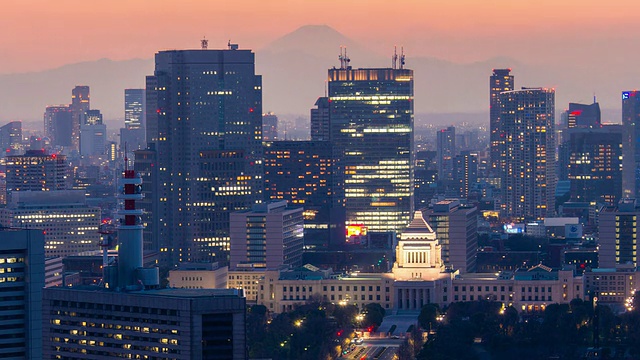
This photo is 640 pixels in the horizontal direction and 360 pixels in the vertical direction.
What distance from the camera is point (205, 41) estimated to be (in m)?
185

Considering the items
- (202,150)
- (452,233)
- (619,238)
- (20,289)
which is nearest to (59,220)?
(202,150)

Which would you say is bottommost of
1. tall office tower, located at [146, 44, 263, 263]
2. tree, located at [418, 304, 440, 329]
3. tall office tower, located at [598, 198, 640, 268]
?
tree, located at [418, 304, 440, 329]

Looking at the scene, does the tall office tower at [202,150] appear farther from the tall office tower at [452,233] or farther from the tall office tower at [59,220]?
the tall office tower at [452,233]

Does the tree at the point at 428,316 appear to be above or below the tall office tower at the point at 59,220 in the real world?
below

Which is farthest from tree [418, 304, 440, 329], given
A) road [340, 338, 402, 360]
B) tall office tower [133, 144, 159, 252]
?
tall office tower [133, 144, 159, 252]

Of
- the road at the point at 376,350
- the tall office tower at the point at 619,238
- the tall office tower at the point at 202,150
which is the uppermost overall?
the tall office tower at the point at 202,150

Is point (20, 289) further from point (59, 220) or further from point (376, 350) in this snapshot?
point (59, 220)

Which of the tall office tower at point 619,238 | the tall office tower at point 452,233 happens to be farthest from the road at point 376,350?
the tall office tower at point 619,238

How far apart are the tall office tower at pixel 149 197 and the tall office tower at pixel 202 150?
0.46 m

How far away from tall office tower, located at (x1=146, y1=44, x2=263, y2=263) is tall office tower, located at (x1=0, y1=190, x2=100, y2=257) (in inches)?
409

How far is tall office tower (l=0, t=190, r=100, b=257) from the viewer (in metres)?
188

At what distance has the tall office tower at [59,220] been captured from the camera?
187875 mm

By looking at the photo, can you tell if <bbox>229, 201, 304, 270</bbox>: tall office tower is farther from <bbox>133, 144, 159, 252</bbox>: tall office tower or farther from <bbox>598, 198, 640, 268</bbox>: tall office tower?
<bbox>598, 198, 640, 268</bbox>: tall office tower

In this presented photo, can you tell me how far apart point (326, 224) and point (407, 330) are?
52.4 meters
